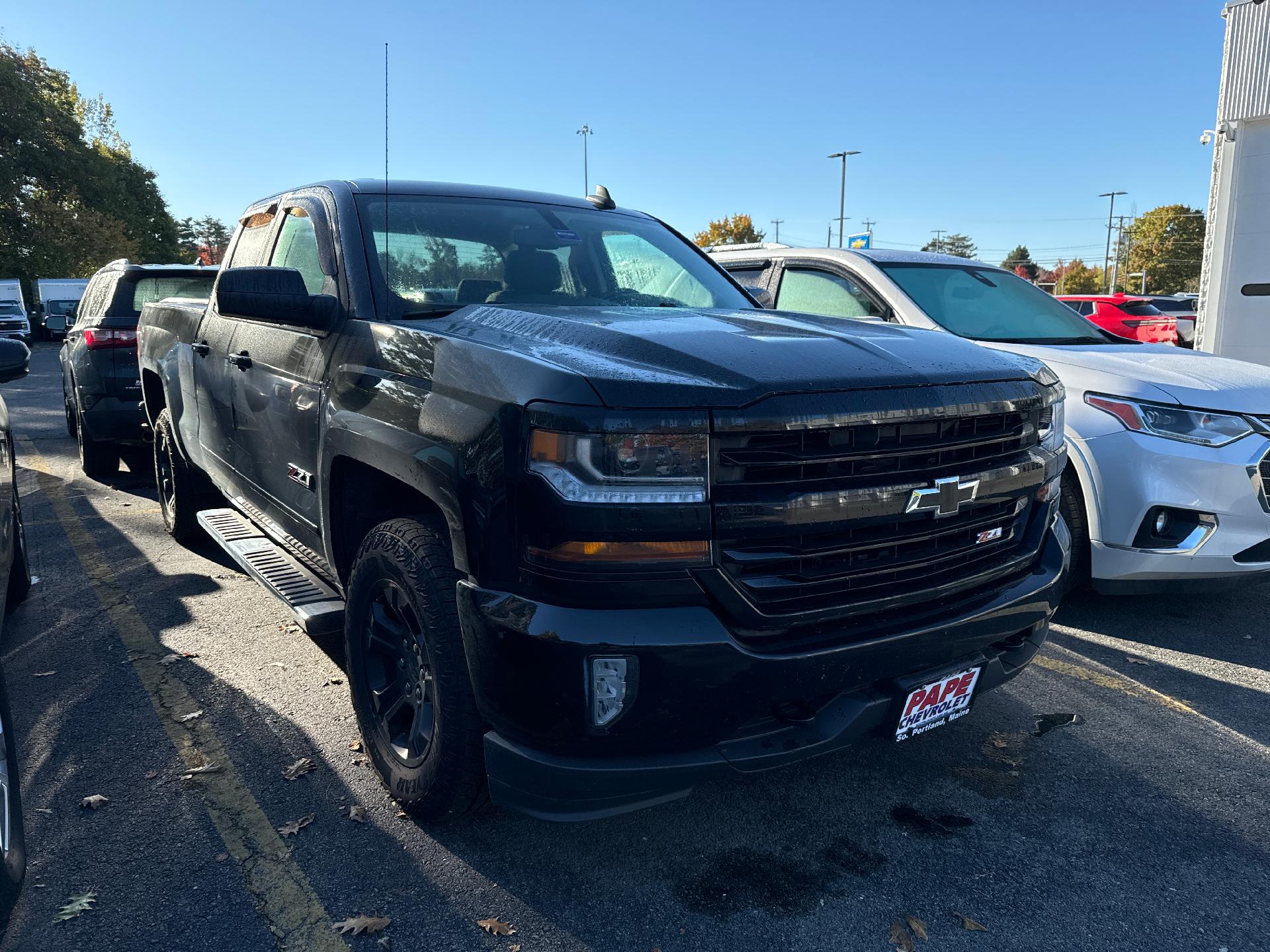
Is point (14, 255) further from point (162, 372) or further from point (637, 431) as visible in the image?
point (637, 431)

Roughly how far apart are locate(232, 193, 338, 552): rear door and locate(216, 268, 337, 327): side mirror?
0.09 m

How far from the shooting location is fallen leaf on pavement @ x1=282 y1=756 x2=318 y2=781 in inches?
122

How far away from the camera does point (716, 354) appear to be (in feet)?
7.86

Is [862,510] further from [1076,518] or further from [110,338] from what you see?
[110,338]

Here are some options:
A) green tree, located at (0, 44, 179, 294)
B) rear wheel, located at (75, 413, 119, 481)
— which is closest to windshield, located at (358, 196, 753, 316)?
rear wheel, located at (75, 413, 119, 481)

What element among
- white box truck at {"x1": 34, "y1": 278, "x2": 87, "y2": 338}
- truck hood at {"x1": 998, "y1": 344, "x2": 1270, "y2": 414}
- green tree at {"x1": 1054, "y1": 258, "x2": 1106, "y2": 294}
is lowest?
truck hood at {"x1": 998, "y1": 344, "x2": 1270, "y2": 414}

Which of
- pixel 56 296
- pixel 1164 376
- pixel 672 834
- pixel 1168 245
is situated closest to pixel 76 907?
pixel 672 834

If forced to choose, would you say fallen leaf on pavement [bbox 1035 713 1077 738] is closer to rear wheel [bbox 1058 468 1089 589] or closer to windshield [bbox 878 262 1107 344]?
rear wheel [bbox 1058 468 1089 589]

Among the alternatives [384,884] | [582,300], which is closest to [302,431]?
[582,300]

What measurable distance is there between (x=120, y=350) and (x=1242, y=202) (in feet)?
31.7

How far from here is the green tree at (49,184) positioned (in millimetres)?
42250

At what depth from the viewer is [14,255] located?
44938mm

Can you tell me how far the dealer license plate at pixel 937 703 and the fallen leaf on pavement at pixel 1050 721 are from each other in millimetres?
973

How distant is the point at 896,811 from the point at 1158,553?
2.17m
